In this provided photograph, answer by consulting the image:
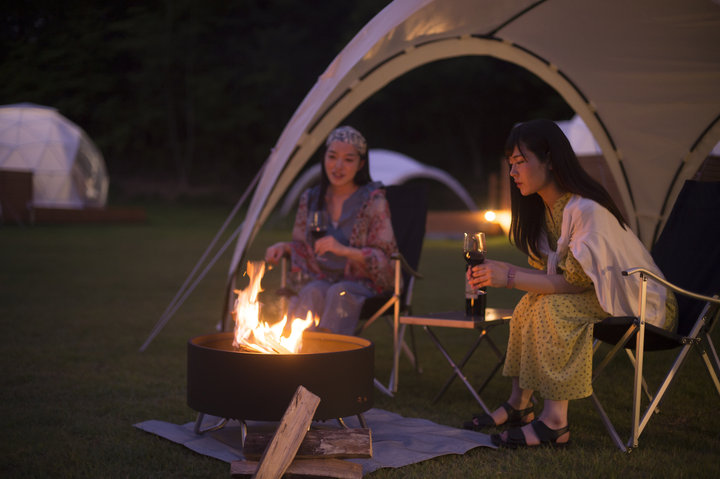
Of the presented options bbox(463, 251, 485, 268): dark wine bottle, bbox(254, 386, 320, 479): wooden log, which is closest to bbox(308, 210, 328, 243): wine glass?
bbox(463, 251, 485, 268): dark wine bottle

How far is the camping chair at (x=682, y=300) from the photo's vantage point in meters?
2.58

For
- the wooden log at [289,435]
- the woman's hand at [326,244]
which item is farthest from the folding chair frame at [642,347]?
the woman's hand at [326,244]

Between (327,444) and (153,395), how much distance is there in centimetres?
133

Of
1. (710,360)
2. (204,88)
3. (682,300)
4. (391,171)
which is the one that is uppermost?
(204,88)

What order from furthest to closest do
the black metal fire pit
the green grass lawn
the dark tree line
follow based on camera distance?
the dark tree line → the green grass lawn → the black metal fire pit

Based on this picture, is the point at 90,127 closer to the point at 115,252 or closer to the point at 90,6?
the point at 90,6

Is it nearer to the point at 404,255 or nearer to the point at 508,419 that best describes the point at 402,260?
the point at 404,255

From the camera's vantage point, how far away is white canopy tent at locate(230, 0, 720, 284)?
3.95m

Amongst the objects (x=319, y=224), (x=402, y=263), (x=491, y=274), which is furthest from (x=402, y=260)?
(x=491, y=274)

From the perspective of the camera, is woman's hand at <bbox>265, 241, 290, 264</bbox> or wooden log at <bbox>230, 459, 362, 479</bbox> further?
woman's hand at <bbox>265, 241, 290, 264</bbox>

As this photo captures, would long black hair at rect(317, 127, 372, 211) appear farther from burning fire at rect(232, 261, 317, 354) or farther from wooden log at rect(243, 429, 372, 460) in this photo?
wooden log at rect(243, 429, 372, 460)

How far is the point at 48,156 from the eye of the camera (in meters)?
20.7

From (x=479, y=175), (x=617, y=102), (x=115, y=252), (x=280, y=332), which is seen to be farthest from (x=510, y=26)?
(x=479, y=175)

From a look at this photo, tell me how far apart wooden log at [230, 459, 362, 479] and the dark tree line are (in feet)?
89.2
